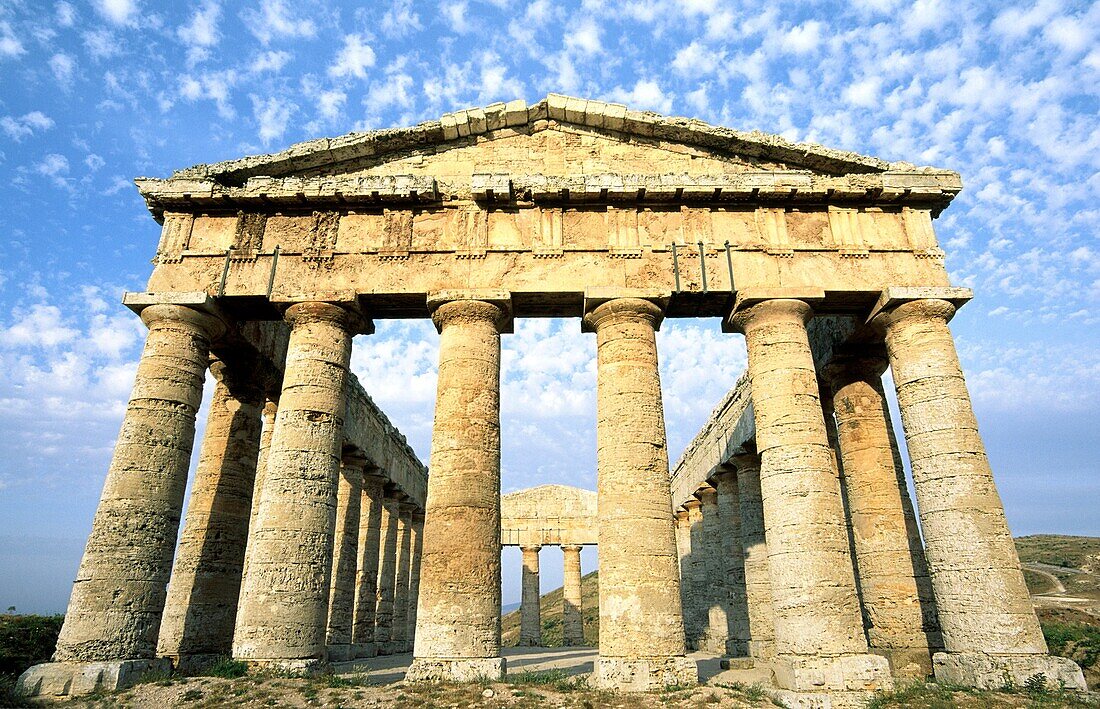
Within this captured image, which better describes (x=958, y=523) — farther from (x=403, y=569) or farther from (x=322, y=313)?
(x=403, y=569)

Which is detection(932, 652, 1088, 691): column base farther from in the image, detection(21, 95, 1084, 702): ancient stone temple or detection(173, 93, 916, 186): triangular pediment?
detection(173, 93, 916, 186): triangular pediment

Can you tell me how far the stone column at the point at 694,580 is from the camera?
25328 millimetres

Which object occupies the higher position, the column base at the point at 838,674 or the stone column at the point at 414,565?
the stone column at the point at 414,565

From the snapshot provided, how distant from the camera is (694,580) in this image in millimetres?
26594

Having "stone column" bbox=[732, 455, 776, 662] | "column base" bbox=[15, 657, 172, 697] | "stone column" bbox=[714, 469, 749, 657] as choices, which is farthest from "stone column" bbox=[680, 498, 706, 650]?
"column base" bbox=[15, 657, 172, 697]

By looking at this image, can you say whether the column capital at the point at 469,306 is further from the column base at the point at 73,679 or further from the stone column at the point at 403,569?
the stone column at the point at 403,569

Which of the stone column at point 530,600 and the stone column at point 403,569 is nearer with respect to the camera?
the stone column at point 403,569

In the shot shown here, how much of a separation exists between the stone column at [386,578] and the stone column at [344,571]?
3790 mm

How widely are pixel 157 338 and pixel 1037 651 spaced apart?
1640 centimetres

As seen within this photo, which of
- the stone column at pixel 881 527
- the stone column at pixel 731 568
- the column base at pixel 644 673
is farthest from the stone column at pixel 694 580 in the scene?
the column base at pixel 644 673

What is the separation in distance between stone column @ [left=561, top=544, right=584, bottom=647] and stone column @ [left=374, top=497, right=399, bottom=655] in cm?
959

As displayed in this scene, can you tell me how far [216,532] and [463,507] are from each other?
7083 millimetres

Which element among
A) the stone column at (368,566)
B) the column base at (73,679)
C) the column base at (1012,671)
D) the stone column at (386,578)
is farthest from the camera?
the stone column at (386,578)

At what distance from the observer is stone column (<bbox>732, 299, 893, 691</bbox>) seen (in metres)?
10.2
